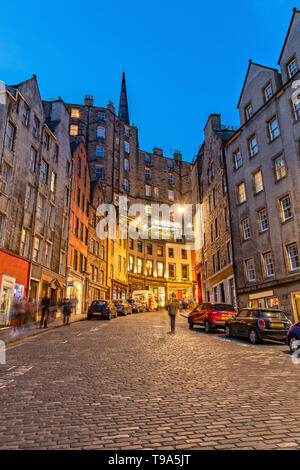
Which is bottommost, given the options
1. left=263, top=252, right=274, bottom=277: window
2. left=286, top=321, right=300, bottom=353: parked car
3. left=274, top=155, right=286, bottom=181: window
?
left=286, top=321, right=300, bottom=353: parked car

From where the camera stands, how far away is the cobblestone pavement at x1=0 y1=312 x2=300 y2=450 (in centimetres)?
396

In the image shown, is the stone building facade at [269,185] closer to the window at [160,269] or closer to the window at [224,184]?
the window at [224,184]

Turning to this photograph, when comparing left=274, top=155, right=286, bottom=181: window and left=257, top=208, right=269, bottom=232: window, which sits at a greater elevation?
left=274, top=155, right=286, bottom=181: window

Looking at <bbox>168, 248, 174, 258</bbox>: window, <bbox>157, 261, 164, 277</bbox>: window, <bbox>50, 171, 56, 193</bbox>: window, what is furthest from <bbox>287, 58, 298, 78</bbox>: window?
<bbox>168, 248, 174, 258</bbox>: window

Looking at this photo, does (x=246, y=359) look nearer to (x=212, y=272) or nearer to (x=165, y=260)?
(x=212, y=272)

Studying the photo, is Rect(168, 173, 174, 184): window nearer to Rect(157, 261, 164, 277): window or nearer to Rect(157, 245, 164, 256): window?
Rect(157, 245, 164, 256): window

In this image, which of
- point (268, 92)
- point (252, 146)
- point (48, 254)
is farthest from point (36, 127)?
point (268, 92)

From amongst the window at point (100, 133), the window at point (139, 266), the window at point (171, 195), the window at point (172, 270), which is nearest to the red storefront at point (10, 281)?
the window at point (100, 133)

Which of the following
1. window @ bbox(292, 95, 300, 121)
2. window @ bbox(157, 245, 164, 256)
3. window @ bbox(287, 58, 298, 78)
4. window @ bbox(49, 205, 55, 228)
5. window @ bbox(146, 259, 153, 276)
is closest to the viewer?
window @ bbox(292, 95, 300, 121)

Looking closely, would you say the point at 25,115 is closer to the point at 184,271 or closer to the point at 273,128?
the point at 273,128

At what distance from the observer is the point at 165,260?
63.9 meters

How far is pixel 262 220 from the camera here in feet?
78.5

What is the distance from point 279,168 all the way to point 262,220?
12.1ft

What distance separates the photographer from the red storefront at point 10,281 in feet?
64.8
